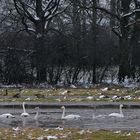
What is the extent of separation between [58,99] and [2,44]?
13.7m

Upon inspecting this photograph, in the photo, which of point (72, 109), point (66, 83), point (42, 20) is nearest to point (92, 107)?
point (72, 109)

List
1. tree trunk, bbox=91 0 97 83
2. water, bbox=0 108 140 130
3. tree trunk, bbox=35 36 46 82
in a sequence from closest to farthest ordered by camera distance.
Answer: water, bbox=0 108 140 130 → tree trunk, bbox=35 36 46 82 → tree trunk, bbox=91 0 97 83

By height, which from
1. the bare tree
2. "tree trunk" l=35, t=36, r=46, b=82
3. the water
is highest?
the bare tree

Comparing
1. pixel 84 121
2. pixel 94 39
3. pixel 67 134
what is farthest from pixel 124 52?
pixel 67 134

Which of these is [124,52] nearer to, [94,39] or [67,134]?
[94,39]

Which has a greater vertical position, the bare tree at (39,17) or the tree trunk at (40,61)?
the bare tree at (39,17)

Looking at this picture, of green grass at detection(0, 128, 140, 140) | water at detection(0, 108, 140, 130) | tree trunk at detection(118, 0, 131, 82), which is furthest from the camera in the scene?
tree trunk at detection(118, 0, 131, 82)

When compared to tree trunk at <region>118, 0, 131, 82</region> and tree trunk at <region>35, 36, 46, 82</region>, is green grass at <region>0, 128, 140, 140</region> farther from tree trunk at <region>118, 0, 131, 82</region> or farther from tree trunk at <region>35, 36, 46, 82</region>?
tree trunk at <region>118, 0, 131, 82</region>

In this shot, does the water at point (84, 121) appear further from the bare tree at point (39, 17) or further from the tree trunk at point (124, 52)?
the tree trunk at point (124, 52)

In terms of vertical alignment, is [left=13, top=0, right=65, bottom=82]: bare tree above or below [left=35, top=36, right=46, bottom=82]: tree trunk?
above

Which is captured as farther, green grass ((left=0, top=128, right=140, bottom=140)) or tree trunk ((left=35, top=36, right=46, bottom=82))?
tree trunk ((left=35, top=36, right=46, bottom=82))

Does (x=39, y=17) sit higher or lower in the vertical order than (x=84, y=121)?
higher

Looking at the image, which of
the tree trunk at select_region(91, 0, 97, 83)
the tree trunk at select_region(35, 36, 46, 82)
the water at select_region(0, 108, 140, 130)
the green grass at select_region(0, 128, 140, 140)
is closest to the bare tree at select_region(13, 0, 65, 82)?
the tree trunk at select_region(35, 36, 46, 82)

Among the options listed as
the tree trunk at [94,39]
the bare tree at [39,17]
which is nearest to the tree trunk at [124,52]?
the tree trunk at [94,39]
